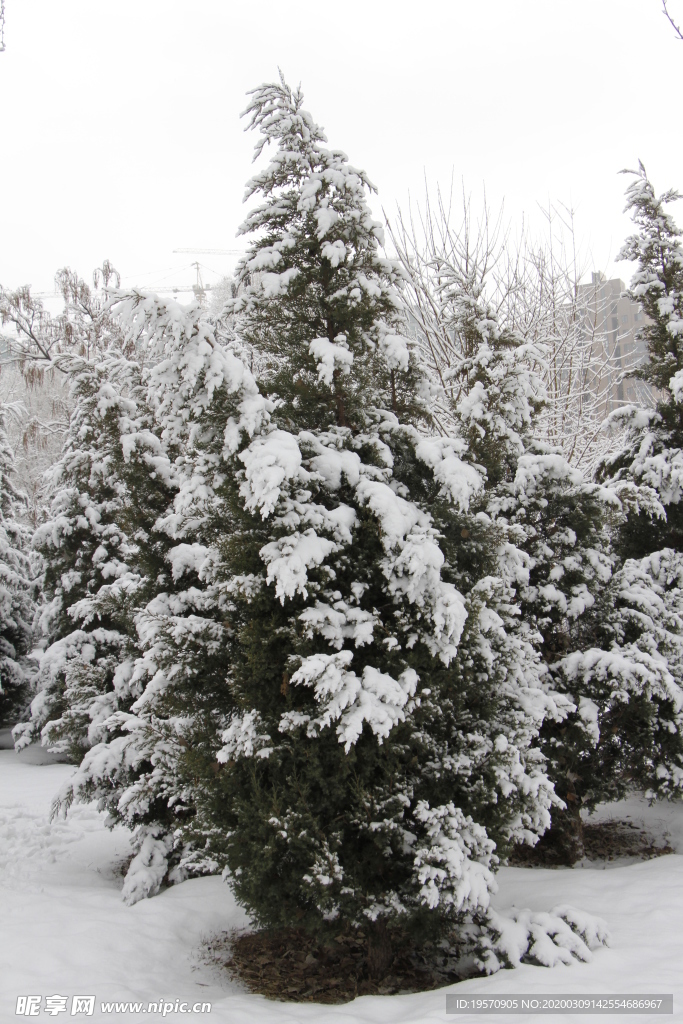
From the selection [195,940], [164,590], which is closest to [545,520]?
[164,590]

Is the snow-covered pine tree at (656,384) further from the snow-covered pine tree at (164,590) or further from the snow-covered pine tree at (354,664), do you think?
the snow-covered pine tree at (164,590)

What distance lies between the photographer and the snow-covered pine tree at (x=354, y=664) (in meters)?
3.42

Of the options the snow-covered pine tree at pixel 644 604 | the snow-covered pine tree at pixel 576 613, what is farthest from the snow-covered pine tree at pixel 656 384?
the snow-covered pine tree at pixel 576 613

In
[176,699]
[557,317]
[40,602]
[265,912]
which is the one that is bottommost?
[265,912]

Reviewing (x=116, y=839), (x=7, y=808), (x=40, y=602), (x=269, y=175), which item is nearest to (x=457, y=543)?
(x=269, y=175)

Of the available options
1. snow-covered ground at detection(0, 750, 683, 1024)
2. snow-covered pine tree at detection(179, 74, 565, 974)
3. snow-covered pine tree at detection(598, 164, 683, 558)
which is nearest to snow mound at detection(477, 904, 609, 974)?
snow-covered ground at detection(0, 750, 683, 1024)

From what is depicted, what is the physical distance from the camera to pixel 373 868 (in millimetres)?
3580

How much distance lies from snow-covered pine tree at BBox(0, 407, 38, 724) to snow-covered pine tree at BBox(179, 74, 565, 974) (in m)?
8.35

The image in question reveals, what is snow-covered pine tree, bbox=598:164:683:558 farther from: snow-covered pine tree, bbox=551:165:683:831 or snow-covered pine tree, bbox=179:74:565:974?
snow-covered pine tree, bbox=179:74:565:974

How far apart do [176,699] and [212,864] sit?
1041 mm

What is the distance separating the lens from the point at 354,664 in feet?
12.2

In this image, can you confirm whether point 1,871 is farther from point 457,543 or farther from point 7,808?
point 457,543

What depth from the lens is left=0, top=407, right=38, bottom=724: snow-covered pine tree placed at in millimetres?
11164

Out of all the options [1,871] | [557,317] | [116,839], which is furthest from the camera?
[557,317]
